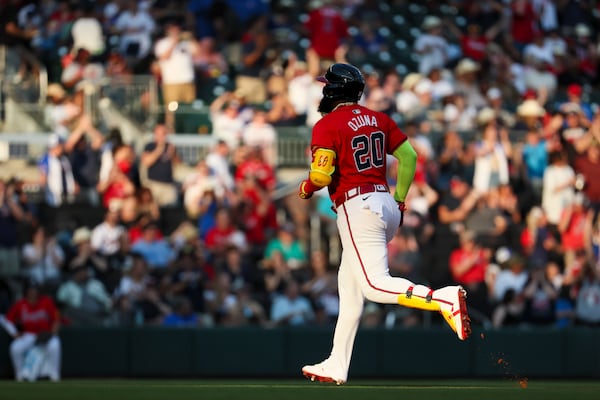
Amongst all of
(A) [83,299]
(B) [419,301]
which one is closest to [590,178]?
(A) [83,299]

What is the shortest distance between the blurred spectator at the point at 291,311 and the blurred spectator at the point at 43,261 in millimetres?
2631

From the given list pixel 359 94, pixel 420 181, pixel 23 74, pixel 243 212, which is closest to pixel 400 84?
pixel 420 181

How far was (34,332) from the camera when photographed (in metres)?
15.9

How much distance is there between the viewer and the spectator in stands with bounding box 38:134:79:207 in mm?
17781

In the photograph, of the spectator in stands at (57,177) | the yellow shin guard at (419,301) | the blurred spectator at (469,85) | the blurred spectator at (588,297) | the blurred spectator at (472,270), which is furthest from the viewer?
the blurred spectator at (469,85)

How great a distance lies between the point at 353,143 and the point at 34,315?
724 centimetres

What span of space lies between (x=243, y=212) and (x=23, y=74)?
414 centimetres

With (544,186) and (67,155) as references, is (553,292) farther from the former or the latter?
(67,155)

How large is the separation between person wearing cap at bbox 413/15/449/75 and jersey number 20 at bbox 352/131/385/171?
1189cm

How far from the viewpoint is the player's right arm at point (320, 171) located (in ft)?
30.9

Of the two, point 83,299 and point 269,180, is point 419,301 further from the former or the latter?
point 269,180

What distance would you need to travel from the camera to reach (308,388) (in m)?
9.70

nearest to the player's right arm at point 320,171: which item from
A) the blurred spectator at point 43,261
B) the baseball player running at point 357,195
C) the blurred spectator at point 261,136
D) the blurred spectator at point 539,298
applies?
the baseball player running at point 357,195

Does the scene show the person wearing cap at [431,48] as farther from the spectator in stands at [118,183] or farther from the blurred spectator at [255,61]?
the spectator in stands at [118,183]
